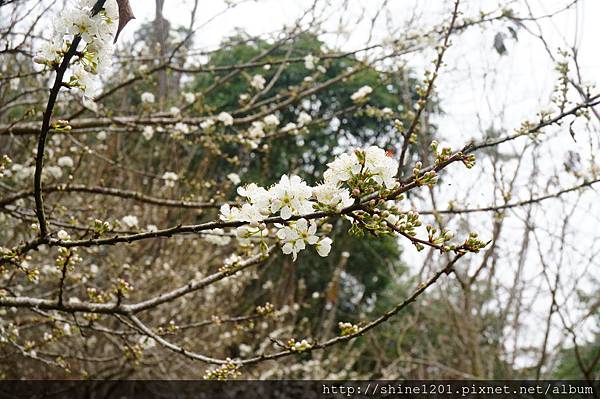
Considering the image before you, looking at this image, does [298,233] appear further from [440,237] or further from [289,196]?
[440,237]

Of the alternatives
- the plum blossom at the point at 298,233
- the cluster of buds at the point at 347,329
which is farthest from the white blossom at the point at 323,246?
the cluster of buds at the point at 347,329

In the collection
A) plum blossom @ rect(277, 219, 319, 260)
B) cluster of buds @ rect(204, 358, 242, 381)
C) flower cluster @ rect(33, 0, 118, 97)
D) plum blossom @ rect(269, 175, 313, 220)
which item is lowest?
cluster of buds @ rect(204, 358, 242, 381)

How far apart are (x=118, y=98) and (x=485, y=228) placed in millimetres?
4847

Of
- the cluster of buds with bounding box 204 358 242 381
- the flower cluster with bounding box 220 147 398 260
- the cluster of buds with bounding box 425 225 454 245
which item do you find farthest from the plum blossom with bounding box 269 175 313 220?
the cluster of buds with bounding box 204 358 242 381

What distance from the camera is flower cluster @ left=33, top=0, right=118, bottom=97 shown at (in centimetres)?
111

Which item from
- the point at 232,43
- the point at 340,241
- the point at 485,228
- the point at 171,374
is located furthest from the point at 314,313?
the point at 232,43

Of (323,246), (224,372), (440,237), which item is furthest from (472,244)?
(224,372)

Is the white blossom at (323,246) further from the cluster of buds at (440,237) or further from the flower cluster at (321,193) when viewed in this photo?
the cluster of buds at (440,237)

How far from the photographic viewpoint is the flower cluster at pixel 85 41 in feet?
3.65

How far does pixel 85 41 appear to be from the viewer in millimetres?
1131

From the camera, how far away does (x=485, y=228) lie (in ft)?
18.4

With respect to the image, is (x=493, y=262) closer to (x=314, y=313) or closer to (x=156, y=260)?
(x=156, y=260)

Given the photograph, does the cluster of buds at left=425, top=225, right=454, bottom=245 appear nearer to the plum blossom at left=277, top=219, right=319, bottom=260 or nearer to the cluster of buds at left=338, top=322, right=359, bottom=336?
the plum blossom at left=277, top=219, right=319, bottom=260

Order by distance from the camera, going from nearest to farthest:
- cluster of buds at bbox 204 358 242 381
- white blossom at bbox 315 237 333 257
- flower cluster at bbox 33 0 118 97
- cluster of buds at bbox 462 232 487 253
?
flower cluster at bbox 33 0 118 97 < cluster of buds at bbox 462 232 487 253 < white blossom at bbox 315 237 333 257 < cluster of buds at bbox 204 358 242 381
